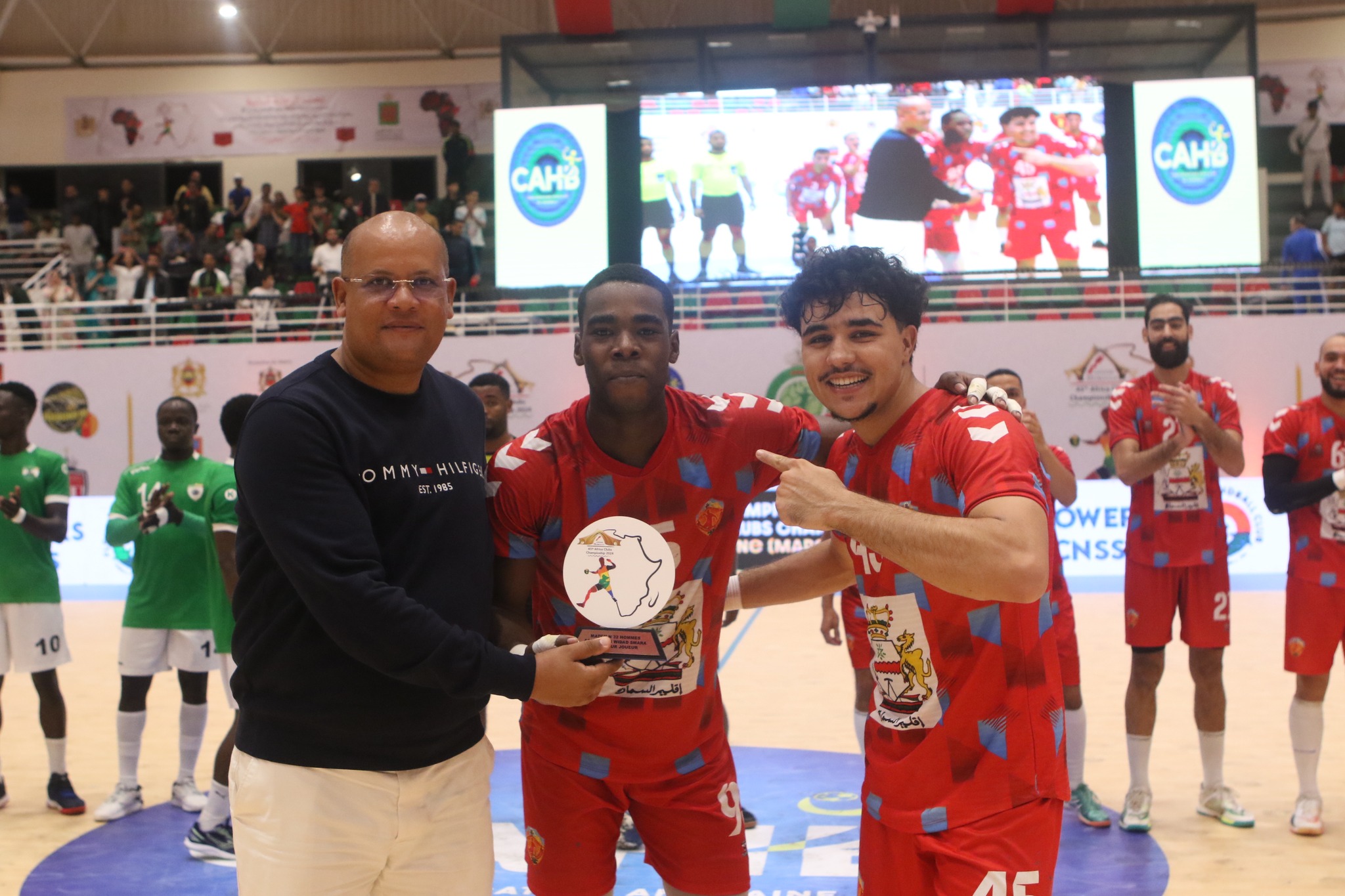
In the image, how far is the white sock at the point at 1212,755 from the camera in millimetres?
5586

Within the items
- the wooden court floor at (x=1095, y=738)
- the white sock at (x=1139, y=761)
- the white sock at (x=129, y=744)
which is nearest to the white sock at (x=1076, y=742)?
the white sock at (x=1139, y=761)

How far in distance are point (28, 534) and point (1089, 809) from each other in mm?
5852

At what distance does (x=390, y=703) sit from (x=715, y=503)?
0.99m

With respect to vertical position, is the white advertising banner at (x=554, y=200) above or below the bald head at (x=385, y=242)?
above

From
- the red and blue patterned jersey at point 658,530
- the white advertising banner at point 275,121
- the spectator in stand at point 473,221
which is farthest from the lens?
the white advertising banner at point 275,121

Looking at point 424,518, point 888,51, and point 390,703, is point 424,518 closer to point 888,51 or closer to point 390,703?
point 390,703

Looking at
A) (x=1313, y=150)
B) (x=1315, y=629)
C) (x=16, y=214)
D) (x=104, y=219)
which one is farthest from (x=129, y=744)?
(x=1313, y=150)

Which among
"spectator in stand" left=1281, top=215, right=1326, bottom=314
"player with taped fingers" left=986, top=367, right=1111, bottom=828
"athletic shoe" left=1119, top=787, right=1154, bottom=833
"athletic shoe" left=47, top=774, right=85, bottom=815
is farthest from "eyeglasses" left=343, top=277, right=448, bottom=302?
"spectator in stand" left=1281, top=215, right=1326, bottom=314

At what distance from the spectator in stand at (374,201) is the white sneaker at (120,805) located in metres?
15.9

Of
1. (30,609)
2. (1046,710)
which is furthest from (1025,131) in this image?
(1046,710)

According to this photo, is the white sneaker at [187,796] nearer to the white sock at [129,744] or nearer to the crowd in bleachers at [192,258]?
the white sock at [129,744]

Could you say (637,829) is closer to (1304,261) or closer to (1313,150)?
(1304,261)

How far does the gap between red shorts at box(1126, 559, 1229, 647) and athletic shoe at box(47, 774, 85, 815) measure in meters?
5.58

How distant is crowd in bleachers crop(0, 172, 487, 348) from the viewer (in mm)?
17750
